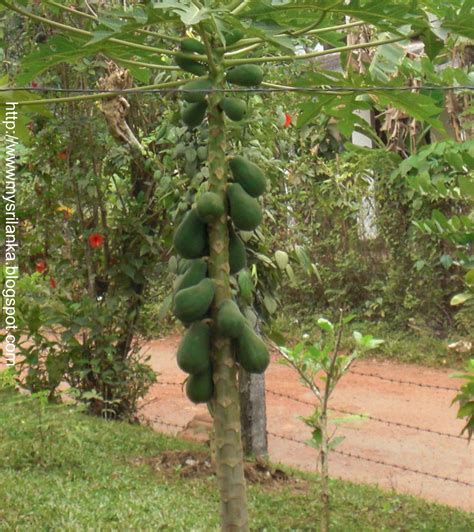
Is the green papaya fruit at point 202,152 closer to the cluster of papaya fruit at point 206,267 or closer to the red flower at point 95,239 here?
the red flower at point 95,239

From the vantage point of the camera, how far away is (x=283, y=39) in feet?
7.72

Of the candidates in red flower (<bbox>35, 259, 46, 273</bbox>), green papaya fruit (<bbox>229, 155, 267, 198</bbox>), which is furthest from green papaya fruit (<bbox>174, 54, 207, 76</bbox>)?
red flower (<bbox>35, 259, 46, 273</bbox>)

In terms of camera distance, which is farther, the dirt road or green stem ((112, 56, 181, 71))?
the dirt road

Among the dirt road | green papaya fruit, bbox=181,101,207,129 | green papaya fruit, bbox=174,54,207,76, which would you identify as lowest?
the dirt road

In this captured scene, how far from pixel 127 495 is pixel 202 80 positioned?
3049 mm

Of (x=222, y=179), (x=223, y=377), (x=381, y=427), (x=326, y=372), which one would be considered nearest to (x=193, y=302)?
(x=223, y=377)

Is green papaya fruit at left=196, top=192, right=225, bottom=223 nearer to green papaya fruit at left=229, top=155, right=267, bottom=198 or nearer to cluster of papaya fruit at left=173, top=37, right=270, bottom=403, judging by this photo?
cluster of papaya fruit at left=173, top=37, right=270, bottom=403

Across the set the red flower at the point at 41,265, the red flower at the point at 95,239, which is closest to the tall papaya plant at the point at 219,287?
the red flower at the point at 95,239

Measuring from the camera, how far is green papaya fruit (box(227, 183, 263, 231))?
7.75 feet

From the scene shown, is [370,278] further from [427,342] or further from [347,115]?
[347,115]

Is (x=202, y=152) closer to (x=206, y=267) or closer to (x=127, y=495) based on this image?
(x=127, y=495)

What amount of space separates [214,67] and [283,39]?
185 millimetres

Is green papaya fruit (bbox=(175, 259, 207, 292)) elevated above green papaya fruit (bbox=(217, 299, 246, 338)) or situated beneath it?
elevated above

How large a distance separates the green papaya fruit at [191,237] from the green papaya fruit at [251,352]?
236mm
